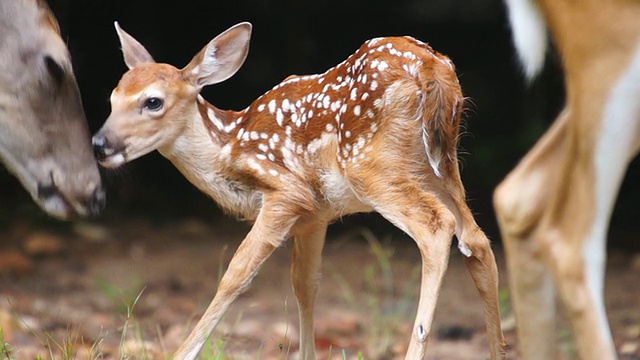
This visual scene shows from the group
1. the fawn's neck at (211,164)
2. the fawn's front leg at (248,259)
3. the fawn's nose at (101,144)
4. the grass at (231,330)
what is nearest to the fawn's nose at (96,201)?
the grass at (231,330)

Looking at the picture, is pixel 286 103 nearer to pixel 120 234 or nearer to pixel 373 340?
pixel 373 340

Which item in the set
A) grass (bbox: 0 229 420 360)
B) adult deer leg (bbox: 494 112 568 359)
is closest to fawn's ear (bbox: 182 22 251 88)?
grass (bbox: 0 229 420 360)

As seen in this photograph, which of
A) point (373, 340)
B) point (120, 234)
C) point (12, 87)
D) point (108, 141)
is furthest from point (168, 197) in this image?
point (108, 141)

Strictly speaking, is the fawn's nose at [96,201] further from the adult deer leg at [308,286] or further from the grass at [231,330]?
the adult deer leg at [308,286]

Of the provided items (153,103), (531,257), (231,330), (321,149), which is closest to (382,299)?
(231,330)

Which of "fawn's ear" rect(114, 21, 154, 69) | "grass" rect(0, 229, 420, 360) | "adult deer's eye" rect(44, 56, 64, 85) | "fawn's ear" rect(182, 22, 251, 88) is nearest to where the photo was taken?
"fawn's ear" rect(182, 22, 251, 88)

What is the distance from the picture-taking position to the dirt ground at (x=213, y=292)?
5.64 m

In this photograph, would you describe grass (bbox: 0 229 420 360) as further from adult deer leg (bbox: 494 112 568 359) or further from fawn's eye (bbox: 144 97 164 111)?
fawn's eye (bbox: 144 97 164 111)

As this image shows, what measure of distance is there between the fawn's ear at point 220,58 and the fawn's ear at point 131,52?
20 centimetres

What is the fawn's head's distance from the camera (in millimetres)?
3904

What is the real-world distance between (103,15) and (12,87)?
3.84 m

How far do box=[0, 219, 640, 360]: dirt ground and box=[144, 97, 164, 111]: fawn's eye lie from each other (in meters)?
1.18

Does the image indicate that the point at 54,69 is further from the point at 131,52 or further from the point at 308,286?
the point at 308,286

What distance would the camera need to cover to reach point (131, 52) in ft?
13.7
